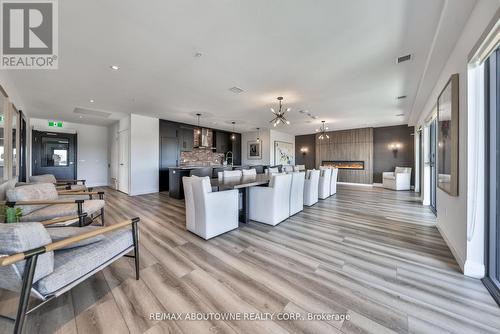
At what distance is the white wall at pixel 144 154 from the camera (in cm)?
607

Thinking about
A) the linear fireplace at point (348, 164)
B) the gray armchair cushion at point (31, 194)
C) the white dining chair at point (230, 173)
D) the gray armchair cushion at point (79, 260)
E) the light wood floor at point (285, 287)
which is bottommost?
the light wood floor at point (285, 287)

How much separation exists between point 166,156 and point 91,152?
3330 millimetres

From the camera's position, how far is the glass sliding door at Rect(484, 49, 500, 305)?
168 centimetres

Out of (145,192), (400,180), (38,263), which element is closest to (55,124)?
(145,192)

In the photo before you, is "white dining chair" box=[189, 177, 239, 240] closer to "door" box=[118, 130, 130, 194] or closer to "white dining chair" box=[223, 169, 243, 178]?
"white dining chair" box=[223, 169, 243, 178]

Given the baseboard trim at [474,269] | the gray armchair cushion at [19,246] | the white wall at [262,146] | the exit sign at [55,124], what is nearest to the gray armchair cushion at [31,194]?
the gray armchair cushion at [19,246]

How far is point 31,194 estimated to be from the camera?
8.94 ft

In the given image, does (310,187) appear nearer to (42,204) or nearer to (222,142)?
(42,204)

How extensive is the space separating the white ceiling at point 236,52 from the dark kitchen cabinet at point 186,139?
2667 millimetres

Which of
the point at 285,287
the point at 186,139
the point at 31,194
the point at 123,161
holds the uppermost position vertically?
the point at 186,139

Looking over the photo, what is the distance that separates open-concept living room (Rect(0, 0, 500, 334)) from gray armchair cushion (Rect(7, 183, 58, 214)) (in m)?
0.03

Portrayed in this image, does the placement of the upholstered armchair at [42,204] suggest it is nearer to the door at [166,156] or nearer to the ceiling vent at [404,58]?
the door at [166,156]

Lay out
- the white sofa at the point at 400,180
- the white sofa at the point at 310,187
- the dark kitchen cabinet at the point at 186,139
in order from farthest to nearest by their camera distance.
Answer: the dark kitchen cabinet at the point at 186,139
the white sofa at the point at 400,180
the white sofa at the point at 310,187

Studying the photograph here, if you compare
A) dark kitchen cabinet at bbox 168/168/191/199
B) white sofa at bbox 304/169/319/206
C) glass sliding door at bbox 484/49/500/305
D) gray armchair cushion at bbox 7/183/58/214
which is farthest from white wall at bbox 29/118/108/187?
glass sliding door at bbox 484/49/500/305
